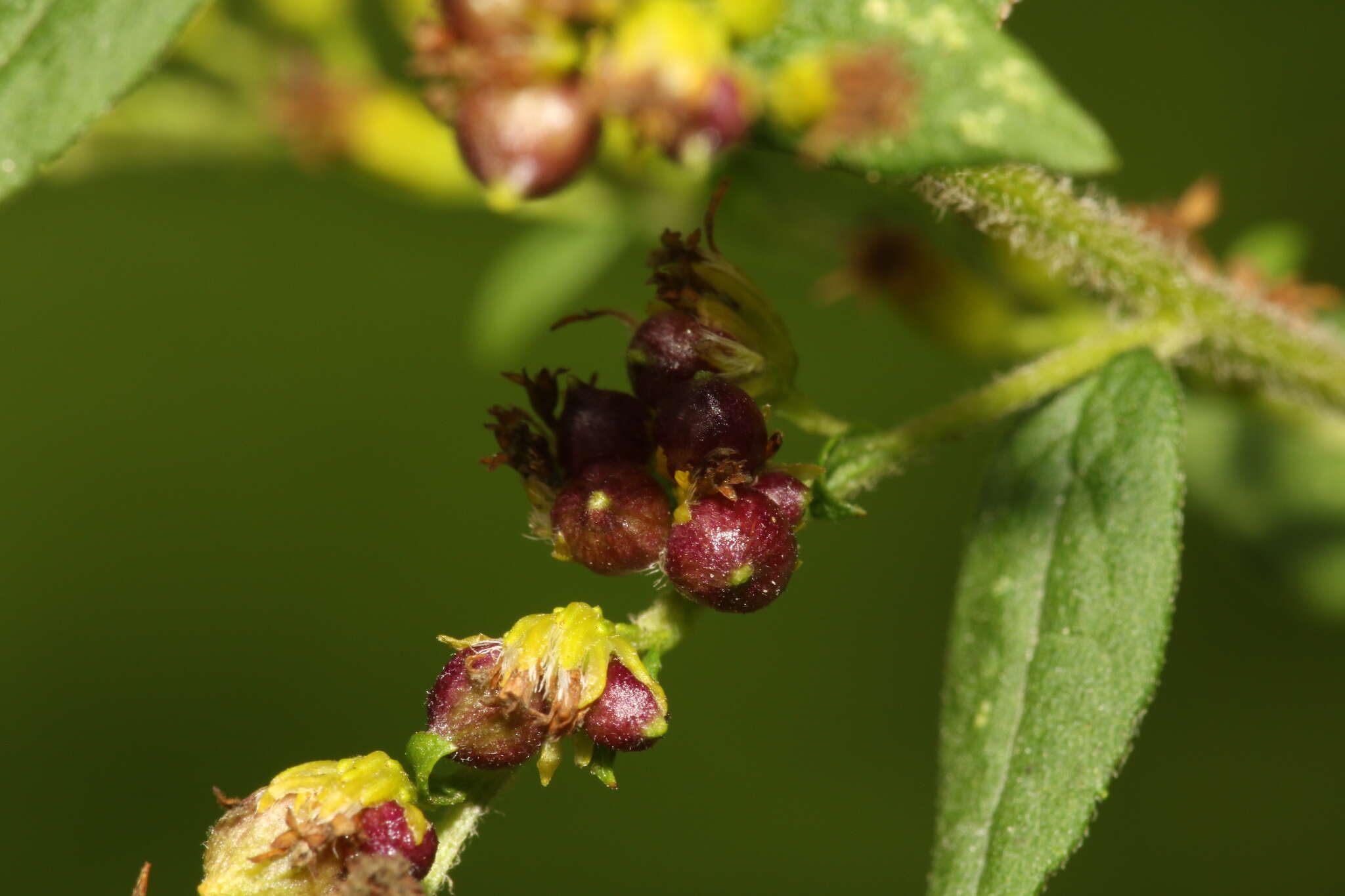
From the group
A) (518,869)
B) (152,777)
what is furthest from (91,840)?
(518,869)

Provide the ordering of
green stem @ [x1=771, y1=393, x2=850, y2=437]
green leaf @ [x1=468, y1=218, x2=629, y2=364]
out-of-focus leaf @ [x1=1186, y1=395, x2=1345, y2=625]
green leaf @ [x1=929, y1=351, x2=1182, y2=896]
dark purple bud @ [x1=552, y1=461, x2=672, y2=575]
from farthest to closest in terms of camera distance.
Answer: green leaf @ [x1=468, y1=218, x2=629, y2=364] < out-of-focus leaf @ [x1=1186, y1=395, x2=1345, y2=625] < green stem @ [x1=771, y1=393, x2=850, y2=437] < green leaf @ [x1=929, y1=351, x2=1182, y2=896] < dark purple bud @ [x1=552, y1=461, x2=672, y2=575]

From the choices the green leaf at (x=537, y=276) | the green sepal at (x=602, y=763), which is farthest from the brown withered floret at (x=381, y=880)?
the green leaf at (x=537, y=276)

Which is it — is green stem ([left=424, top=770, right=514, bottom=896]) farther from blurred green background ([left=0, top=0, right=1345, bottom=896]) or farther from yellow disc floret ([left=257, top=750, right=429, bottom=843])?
blurred green background ([left=0, top=0, right=1345, bottom=896])

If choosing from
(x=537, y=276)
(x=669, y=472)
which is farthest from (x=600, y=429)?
(x=537, y=276)

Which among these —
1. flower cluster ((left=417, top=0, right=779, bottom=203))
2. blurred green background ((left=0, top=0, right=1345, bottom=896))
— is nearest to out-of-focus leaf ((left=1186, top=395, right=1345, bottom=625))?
blurred green background ((left=0, top=0, right=1345, bottom=896))

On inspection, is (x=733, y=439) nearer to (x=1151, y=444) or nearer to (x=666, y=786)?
(x=1151, y=444)

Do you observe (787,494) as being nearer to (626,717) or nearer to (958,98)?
(626,717)
